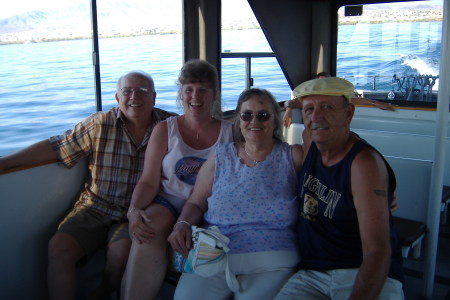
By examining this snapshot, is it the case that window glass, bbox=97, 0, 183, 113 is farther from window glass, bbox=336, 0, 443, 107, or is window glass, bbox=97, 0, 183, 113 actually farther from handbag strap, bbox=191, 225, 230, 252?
window glass, bbox=336, 0, 443, 107

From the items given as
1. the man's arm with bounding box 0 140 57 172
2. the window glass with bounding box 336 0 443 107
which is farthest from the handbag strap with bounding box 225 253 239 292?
the window glass with bounding box 336 0 443 107

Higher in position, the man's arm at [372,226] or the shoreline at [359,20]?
the shoreline at [359,20]

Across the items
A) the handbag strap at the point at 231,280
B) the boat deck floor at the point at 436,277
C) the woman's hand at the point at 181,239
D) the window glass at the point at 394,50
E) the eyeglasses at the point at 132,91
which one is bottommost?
the boat deck floor at the point at 436,277

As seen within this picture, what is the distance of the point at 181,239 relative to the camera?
1.87 m

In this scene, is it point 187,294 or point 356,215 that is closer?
point 356,215

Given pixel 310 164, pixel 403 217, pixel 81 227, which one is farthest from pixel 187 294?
pixel 403 217

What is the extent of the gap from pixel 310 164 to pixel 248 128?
1.20 feet

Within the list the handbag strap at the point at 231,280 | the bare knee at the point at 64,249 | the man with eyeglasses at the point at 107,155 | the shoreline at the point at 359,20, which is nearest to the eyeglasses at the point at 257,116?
the handbag strap at the point at 231,280

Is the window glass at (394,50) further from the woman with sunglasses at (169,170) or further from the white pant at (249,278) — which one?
the white pant at (249,278)

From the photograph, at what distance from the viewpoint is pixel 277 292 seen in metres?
1.76

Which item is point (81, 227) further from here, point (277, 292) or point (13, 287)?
point (277, 292)

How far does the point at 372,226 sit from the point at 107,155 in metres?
1.52

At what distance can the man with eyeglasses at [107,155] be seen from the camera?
2.35 m

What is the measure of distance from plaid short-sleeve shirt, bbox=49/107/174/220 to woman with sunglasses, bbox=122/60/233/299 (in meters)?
0.22
